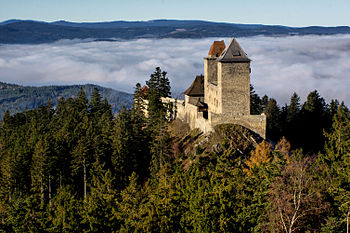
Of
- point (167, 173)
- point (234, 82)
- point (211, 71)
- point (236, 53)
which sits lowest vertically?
point (167, 173)

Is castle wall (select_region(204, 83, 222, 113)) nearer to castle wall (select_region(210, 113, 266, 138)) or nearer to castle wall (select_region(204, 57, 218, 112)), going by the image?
castle wall (select_region(204, 57, 218, 112))

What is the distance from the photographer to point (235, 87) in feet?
174

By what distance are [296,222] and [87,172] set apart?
29.8 metres

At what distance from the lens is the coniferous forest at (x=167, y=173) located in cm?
→ 2759

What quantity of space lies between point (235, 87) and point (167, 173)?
18.3 metres

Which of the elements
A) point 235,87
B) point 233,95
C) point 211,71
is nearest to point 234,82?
point 235,87

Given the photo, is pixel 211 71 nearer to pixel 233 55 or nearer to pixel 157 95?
pixel 233 55

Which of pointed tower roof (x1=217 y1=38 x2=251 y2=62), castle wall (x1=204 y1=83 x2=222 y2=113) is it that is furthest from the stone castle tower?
castle wall (x1=204 y1=83 x2=222 y2=113)

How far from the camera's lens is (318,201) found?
25734 mm

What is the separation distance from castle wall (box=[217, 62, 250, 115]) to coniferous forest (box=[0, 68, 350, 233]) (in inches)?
107

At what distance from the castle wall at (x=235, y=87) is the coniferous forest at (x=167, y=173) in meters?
2.73

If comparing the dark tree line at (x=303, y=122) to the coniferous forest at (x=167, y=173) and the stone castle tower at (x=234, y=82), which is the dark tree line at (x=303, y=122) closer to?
the coniferous forest at (x=167, y=173)

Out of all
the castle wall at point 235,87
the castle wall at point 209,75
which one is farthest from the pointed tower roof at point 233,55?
the castle wall at point 209,75

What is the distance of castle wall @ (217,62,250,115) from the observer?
173 ft
